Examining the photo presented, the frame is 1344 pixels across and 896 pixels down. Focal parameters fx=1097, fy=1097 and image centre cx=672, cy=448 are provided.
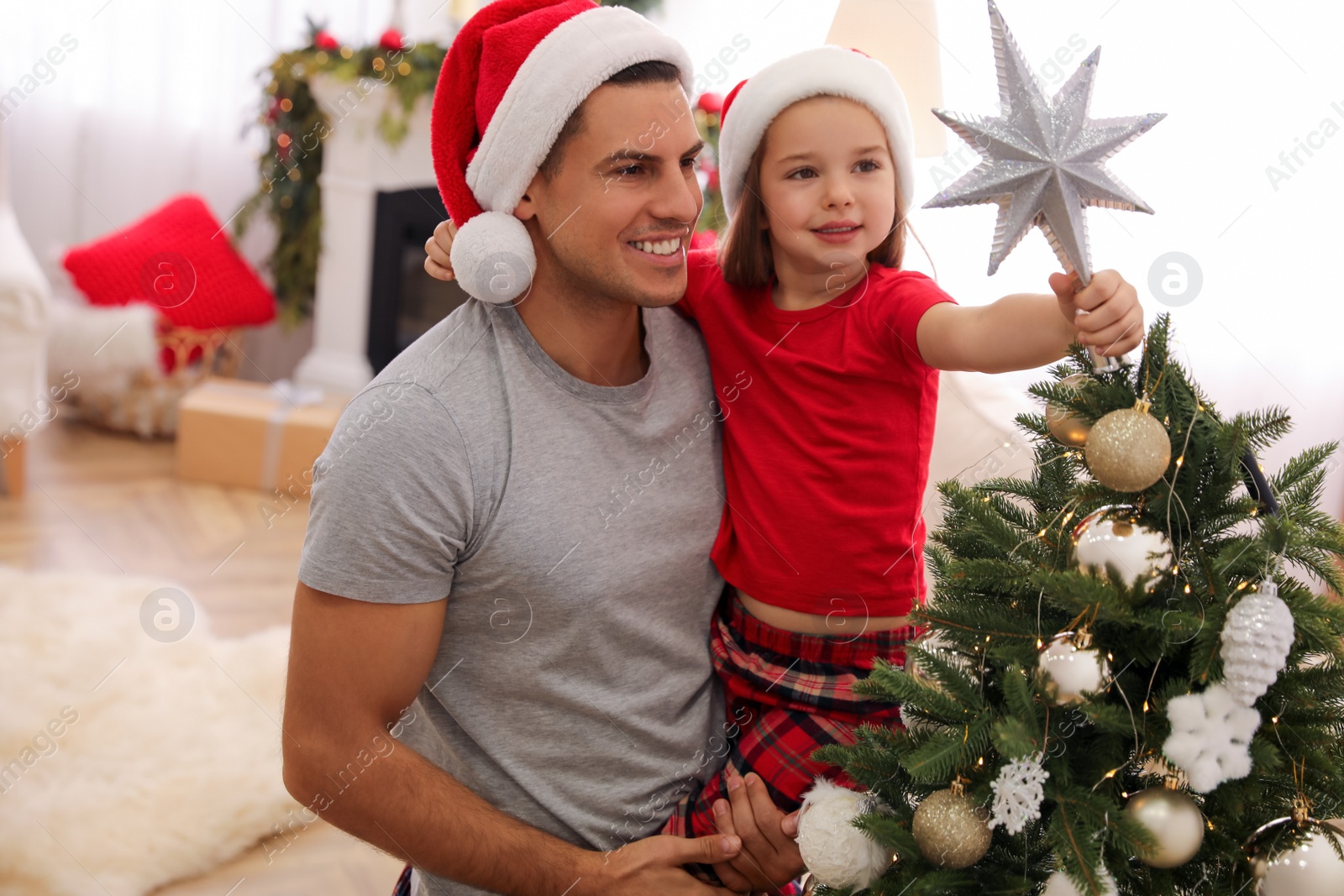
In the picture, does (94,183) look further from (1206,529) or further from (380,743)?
(1206,529)

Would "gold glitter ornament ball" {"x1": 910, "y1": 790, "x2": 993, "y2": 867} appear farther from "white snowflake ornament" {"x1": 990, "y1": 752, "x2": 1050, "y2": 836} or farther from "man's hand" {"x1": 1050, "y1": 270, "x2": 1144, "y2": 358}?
"man's hand" {"x1": 1050, "y1": 270, "x2": 1144, "y2": 358}

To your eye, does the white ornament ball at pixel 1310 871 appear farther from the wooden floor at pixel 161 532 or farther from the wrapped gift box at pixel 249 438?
the wrapped gift box at pixel 249 438

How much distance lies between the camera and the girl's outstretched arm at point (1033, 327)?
91 centimetres

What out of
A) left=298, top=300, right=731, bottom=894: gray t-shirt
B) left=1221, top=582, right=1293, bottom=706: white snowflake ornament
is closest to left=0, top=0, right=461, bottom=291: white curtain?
left=298, top=300, right=731, bottom=894: gray t-shirt

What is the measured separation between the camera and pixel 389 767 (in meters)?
1.23

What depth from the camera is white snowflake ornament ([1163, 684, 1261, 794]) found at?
842 mm

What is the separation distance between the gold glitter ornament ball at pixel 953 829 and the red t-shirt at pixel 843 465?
449 mm

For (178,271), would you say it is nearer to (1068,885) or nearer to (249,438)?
(249,438)

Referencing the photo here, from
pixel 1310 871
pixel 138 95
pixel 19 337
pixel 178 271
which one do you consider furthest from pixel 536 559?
pixel 138 95

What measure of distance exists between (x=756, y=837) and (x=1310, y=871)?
0.62 m

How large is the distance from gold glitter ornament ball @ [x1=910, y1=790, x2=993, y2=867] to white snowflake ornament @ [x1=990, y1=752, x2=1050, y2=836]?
0.03 metres

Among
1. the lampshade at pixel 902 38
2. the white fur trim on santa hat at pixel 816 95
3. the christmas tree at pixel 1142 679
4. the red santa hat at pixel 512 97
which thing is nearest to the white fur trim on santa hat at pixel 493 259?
the red santa hat at pixel 512 97

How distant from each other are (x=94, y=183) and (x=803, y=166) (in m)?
4.31

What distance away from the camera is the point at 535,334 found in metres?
1.39
